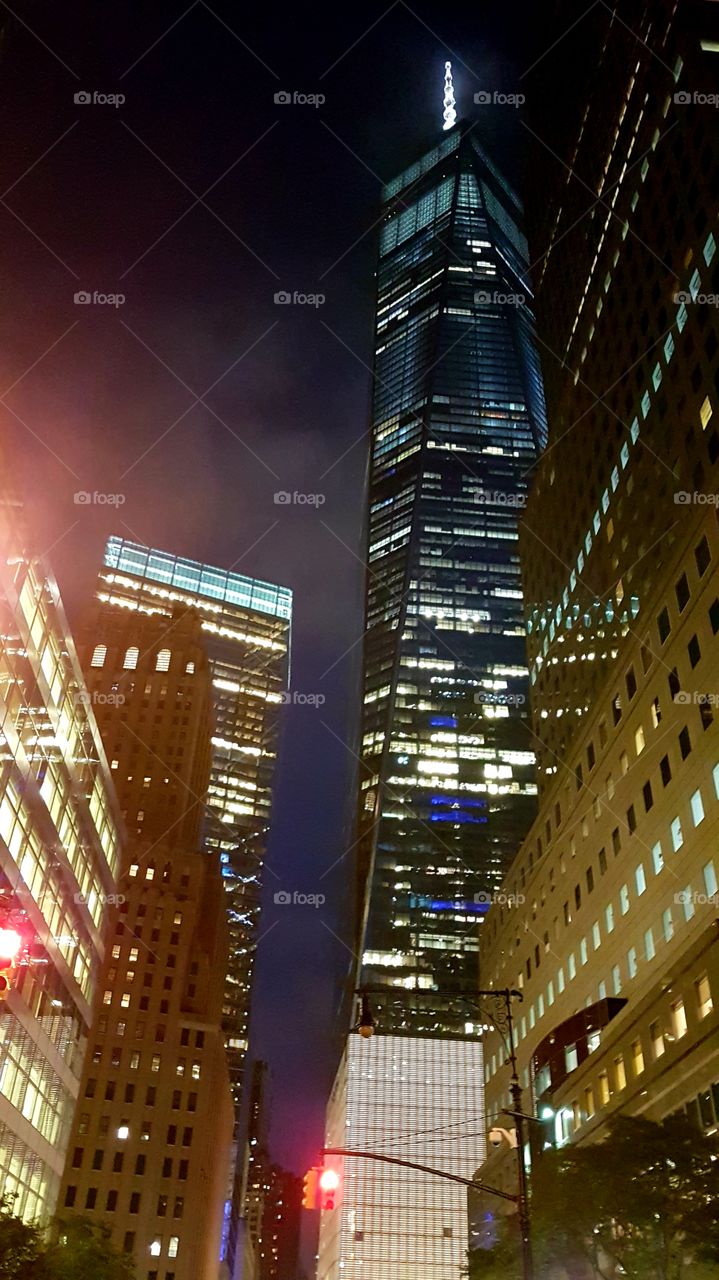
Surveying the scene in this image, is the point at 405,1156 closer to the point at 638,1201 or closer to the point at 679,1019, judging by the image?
the point at 679,1019

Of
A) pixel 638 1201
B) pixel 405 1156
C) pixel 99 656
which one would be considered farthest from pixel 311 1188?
pixel 99 656

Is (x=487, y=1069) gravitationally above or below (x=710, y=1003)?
above

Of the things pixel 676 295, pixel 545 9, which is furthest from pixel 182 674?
pixel 676 295

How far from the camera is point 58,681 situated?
5431 cm

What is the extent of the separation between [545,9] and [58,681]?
124 meters

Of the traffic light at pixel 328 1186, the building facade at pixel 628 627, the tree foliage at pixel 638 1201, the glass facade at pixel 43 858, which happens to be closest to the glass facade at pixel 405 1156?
the building facade at pixel 628 627

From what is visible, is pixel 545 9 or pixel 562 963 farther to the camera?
pixel 545 9

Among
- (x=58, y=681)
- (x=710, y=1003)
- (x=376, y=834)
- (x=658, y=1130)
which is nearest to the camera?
(x=658, y=1130)

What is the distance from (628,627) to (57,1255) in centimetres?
4384

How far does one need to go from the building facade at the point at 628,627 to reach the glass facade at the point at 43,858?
27787 mm

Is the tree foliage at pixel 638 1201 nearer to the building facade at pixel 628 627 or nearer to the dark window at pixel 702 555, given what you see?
the building facade at pixel 628 627

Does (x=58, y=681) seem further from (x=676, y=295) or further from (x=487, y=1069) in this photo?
(x=487, y=1069)

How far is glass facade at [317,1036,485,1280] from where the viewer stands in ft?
396

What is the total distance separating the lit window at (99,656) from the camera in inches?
6668
